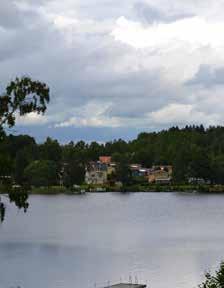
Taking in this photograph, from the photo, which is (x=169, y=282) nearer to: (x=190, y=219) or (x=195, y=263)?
(x=195, y=263)

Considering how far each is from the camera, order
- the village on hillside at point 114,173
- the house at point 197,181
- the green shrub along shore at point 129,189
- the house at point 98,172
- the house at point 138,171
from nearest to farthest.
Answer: the green shrub along shore at point 129,189, the house at point 197,181, the village on hillside at point 114,173, the house at point 138,171, the house at point 98,172

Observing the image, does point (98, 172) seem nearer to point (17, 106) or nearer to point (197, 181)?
point (197, 181)

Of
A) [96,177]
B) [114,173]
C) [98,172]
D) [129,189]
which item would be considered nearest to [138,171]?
[114,173]

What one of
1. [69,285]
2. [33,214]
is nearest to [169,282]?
[69,285]

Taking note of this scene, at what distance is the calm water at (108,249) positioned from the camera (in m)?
39.8

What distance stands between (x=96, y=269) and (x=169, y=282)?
21.2ft

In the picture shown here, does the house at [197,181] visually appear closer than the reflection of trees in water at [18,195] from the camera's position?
No

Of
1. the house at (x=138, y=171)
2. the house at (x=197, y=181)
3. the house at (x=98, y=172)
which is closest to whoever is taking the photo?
the house at (x=197, y=181)

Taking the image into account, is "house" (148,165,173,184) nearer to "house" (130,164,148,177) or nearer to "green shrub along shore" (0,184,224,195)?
"house" (130,164,148,177)

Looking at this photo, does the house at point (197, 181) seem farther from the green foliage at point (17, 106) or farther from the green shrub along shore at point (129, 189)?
the green foliage at point (17, 106)

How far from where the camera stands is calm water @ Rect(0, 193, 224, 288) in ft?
131

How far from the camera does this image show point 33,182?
158625 millimetres

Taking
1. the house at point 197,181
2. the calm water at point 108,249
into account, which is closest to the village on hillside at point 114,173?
the house at point 197,181

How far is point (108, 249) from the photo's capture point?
53.2 m
